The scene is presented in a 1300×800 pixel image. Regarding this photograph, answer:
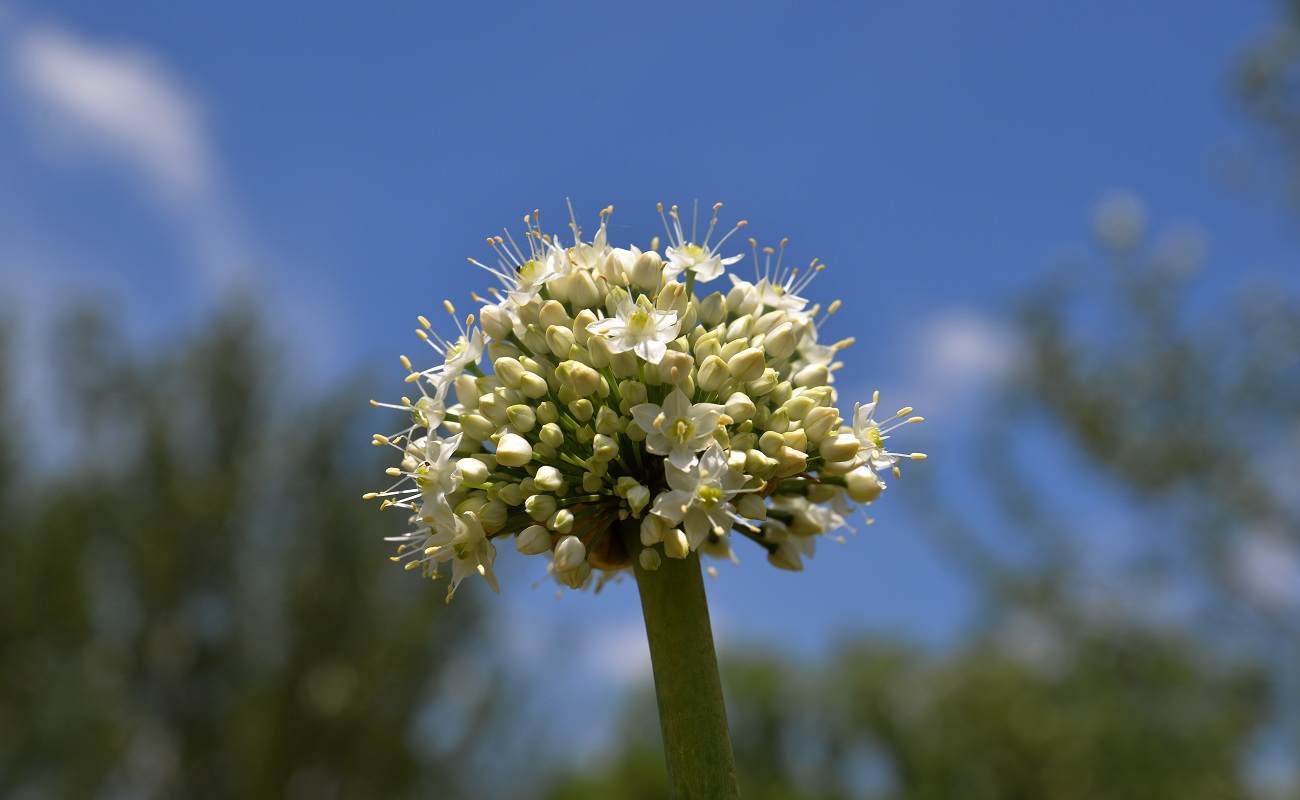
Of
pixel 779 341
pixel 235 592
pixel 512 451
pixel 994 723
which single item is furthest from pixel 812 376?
pixel 994 723

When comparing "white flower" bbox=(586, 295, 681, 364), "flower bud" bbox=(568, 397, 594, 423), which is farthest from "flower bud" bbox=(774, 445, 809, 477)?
"flower bud" bbox=(568, 397, 594, 423)

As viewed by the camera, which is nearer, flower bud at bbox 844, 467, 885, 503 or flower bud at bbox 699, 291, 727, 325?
flower bud at bbox 844, 467, 885, 503

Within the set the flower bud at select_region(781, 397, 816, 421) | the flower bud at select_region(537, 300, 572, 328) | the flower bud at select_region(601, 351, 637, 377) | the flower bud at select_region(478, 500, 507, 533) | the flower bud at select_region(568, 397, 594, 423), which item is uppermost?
the flower bud at select_region(537, 300, 572, 328)

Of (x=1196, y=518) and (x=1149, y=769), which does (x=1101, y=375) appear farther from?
(x=1149, y=769)

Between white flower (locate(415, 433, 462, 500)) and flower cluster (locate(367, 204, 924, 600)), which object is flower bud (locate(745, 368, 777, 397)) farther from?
white flower (locate(415, 433, 462, 500))

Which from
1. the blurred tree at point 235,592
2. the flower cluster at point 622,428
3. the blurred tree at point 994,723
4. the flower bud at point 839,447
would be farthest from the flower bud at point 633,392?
the blurred tree at point 235,592

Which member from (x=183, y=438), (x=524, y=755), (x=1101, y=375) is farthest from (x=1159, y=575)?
(x=183, y=438)
